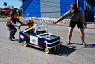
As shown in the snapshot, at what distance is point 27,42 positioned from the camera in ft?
16.9

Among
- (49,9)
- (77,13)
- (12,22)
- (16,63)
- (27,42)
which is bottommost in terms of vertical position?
(16,63)

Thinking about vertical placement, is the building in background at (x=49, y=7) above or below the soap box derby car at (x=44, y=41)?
above

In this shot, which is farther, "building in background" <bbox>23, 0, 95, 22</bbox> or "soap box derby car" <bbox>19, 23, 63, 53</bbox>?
"building in background" <bbox>23, 0, 95, 22</bbox>

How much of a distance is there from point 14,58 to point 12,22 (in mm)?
2870

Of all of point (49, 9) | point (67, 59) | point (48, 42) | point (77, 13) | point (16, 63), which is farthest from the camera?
point (49, 9)

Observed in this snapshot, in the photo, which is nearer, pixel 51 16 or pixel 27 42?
pixel 27 42

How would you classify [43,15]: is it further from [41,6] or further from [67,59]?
[67,59]

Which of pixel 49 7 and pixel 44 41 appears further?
pixel 49 7

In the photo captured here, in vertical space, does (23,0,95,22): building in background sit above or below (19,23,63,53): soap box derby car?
above

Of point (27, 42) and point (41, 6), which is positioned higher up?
point (41, 6)

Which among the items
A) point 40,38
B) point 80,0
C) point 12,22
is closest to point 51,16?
point 80,0

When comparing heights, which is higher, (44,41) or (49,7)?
(49,7)

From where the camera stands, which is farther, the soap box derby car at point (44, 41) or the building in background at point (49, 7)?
the building in background at point (49, 7)

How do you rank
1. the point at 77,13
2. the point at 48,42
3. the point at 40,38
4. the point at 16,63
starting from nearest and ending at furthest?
the point at 16,63 < the point at 48,42 < the point at 40,38 < the point at 77,13
